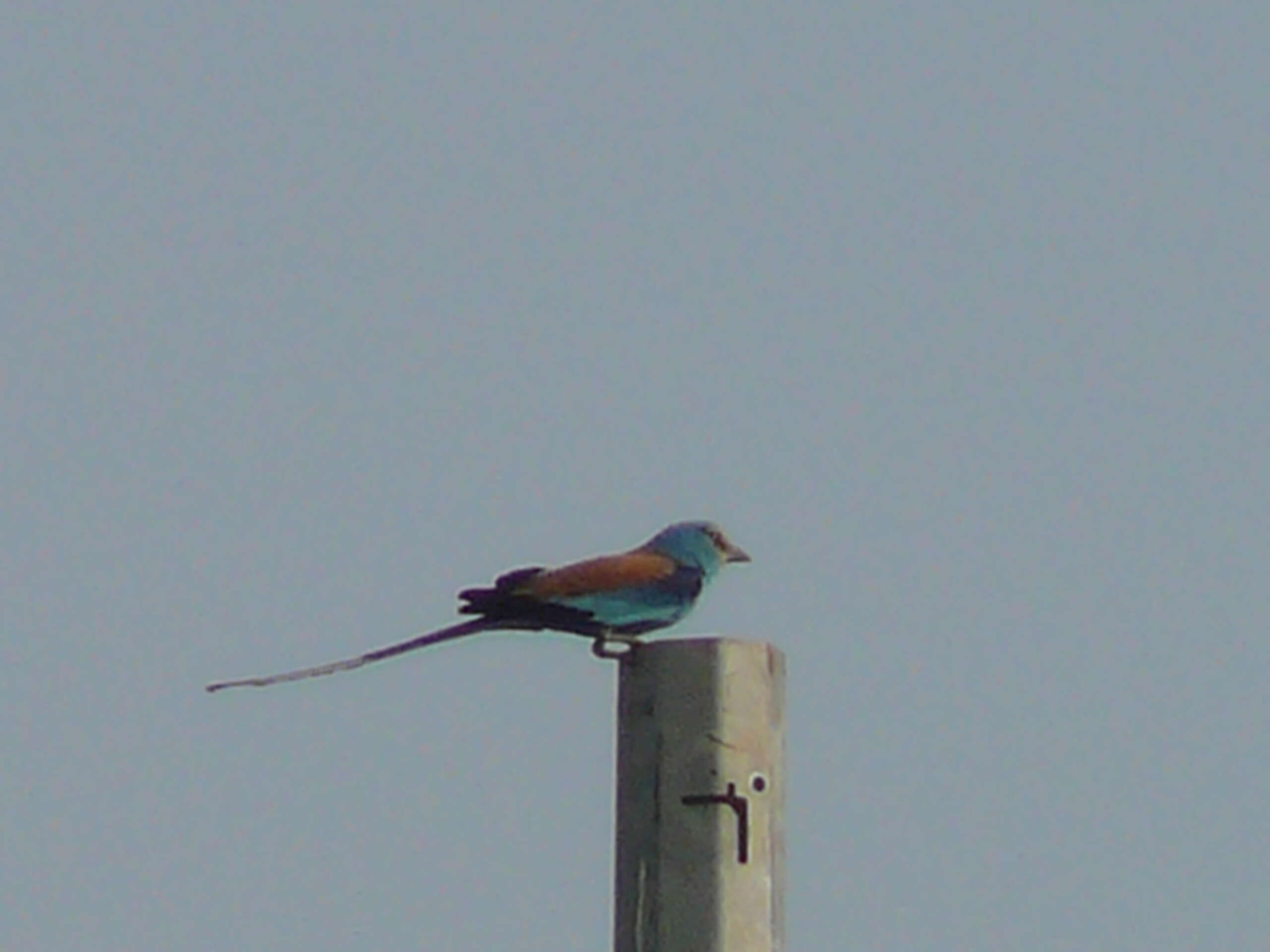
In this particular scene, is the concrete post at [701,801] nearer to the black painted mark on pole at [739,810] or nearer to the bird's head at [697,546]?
the black painted mark on pole at [739,810]

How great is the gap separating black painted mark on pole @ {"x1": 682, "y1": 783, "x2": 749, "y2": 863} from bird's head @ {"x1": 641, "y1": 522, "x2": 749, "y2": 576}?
3132mm

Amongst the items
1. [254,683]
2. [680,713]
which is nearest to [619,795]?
[680,713]

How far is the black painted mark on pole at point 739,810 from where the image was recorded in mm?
6449

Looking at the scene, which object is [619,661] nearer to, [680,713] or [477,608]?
[680,713]

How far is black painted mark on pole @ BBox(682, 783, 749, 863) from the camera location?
6.45 metres

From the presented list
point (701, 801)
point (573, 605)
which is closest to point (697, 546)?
point (573, 605)

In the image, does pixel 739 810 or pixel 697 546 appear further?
pixel 697 546

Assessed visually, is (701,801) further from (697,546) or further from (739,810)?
(697,546)

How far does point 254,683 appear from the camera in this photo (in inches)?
331

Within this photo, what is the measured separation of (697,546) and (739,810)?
11.2ft

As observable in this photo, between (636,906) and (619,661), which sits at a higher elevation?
(619,661)

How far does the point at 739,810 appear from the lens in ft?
21.2

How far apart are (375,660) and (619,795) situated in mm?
2138

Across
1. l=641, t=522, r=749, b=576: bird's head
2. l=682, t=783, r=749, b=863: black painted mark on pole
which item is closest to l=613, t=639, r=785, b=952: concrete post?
l=682, t=783, r=749, b=863: black painted mark on pole
